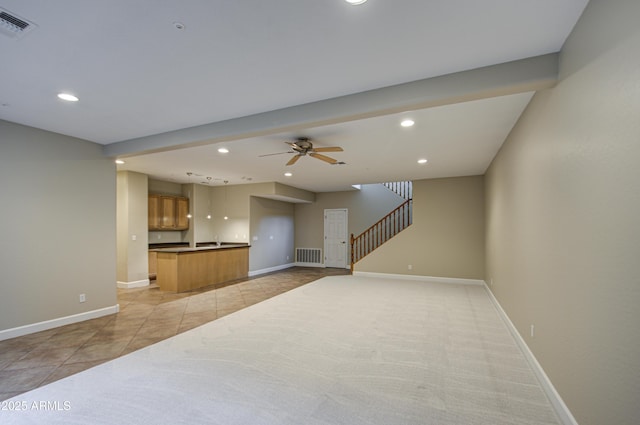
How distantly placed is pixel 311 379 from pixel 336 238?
24.9 feet

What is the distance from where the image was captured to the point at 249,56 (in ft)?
7.45

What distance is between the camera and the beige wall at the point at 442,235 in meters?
7.12

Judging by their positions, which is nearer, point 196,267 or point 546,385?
point 546,385

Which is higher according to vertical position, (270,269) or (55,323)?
(55,323)

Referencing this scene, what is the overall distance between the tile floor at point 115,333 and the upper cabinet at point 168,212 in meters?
1.90

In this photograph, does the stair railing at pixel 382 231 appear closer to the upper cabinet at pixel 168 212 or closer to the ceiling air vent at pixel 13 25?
the upper cabinet at pixel 168 212

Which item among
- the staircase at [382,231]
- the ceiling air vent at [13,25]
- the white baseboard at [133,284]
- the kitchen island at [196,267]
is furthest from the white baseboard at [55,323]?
the staircase at [382,231]

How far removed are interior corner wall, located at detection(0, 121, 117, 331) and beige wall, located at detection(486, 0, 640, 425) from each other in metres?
5.98

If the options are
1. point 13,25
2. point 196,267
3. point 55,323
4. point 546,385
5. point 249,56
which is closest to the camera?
point 13,25

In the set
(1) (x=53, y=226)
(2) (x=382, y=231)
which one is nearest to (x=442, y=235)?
(2) (x=382, y=231)

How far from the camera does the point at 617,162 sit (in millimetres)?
1487

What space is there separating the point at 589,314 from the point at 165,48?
11.2ft

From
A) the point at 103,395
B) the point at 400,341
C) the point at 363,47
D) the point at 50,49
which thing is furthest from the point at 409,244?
the point at 50,49

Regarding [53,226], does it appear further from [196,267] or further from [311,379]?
[311,379]
